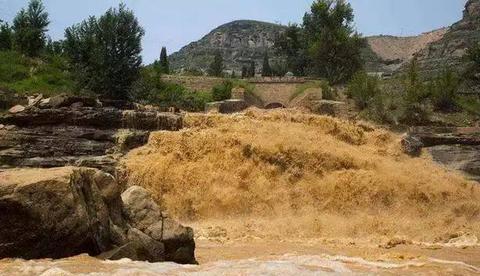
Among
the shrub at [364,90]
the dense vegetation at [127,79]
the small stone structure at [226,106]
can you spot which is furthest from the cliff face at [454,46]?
the small stone structure at [226,106]

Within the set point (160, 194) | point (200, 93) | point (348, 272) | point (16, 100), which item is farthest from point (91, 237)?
point (200, 93)

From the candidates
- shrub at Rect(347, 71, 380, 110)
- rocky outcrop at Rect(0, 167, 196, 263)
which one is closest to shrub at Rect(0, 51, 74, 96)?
shrub at Rect(347, 71, 380, 110)

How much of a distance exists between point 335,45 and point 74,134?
26.3 m

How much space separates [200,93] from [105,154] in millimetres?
15967

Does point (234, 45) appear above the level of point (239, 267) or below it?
above

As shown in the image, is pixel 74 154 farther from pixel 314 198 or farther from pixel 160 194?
pixel 314 198

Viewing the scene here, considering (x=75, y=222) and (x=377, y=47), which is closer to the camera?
(x=75, y=222)

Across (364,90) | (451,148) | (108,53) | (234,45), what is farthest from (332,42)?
(234,45)

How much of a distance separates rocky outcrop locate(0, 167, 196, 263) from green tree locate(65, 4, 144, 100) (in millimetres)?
21121

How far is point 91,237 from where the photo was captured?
7.50 meters

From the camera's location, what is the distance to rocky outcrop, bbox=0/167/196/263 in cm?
703

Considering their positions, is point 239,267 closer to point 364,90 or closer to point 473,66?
point 364,90

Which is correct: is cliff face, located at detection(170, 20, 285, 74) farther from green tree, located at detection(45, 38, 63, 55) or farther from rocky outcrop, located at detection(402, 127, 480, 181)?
rocky outcrop, located at detection(402, 127, 480, 181)

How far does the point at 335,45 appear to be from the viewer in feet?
135
